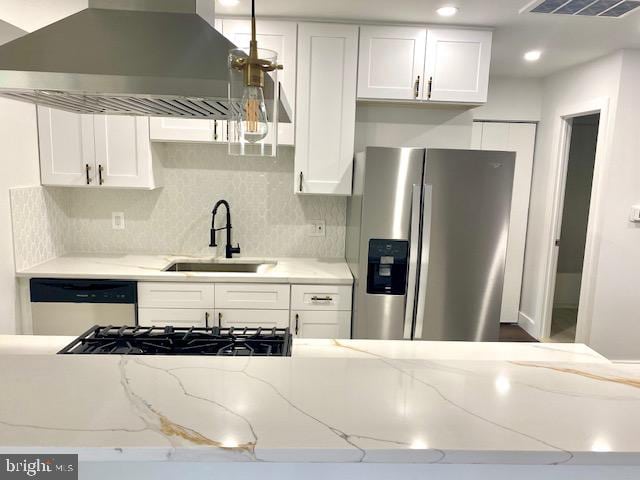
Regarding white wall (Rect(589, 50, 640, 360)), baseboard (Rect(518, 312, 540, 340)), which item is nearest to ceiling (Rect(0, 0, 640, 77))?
white wall (Rect(589, 50, 640, 360))

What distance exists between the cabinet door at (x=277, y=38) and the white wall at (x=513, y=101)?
2.09 m

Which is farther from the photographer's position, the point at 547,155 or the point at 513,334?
the point at 513,334

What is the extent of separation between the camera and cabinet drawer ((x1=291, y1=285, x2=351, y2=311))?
2.73 meters

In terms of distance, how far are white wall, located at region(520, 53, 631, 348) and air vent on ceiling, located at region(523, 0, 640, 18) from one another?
0.98 meters

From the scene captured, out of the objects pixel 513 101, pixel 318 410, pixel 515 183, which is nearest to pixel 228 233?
pixel 318 410

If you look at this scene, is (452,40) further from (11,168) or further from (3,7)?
(11,168)

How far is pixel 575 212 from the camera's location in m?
5.08

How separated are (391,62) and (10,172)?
245cm

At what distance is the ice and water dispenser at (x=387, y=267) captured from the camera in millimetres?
2549

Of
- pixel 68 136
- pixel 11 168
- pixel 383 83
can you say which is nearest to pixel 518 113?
pixel 383 83

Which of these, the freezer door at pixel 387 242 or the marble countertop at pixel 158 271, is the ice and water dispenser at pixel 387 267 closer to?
the freezer door at pixel 387 242

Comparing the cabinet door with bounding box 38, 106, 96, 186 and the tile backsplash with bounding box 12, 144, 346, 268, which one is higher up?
the cabinet door with bounding box 38, 106, 96, 186

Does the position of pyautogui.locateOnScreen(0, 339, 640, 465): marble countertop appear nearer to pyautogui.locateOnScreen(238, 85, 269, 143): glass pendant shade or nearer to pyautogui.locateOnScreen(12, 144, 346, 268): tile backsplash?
pyautogui.locateOnScreen(238, 85, 269, 143): glass pendant shade

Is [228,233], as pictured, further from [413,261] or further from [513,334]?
[513,334]
